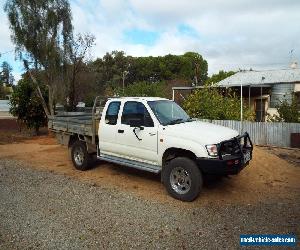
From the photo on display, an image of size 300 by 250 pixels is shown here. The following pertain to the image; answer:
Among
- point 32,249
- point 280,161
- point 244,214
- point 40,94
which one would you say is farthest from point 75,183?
point 40,94

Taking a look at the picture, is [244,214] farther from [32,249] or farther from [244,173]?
[32,249]

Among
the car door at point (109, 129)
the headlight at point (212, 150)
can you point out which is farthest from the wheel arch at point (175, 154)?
the car door at point (109, 129)

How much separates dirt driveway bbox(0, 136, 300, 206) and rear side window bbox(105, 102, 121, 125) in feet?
4.77

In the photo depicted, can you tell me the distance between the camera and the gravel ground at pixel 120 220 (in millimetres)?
4934

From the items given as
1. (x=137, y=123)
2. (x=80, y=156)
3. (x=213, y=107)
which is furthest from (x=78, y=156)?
(x=213, y=107)

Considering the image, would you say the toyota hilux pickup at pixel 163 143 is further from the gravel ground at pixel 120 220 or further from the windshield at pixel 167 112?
the gravel ground at pixel 120 220

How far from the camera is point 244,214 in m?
6.08

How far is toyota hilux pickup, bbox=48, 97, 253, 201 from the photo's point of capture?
649 centimetres

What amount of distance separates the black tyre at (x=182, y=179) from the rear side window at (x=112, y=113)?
6.48 feet

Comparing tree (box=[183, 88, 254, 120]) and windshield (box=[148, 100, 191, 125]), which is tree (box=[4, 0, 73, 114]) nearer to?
tree (box=[183, 88, 254, 120])

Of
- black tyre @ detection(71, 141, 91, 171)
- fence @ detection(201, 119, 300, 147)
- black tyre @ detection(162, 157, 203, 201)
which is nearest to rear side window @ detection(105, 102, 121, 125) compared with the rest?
black tyre @ detection(71, 141, 91, 171)

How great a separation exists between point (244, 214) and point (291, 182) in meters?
2.70

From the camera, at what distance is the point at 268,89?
22.6 m

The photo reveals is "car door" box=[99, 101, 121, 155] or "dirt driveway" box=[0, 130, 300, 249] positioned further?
"car door" box=[99, 101, 121, 155]
